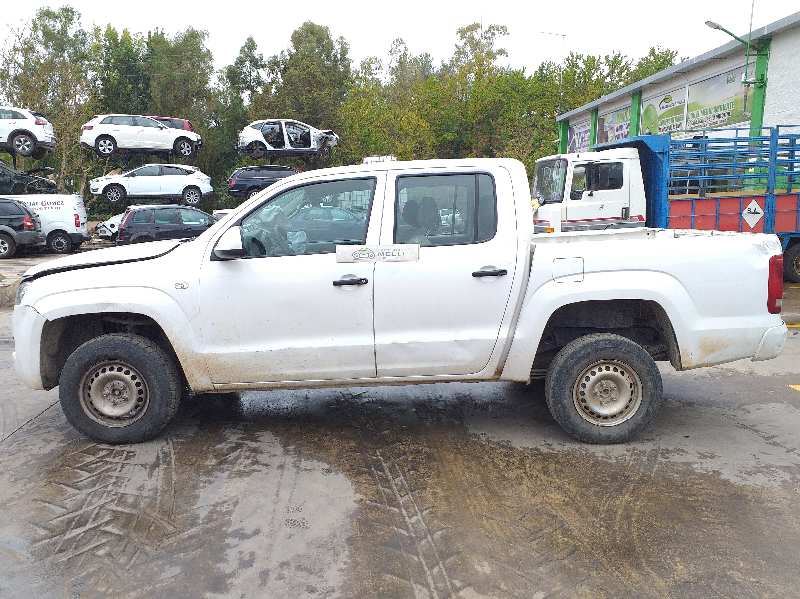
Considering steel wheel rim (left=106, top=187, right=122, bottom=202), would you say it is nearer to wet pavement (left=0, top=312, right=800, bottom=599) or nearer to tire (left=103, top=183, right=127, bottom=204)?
tire (left=103, top=183, right=127, bottom=204)

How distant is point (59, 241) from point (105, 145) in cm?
825

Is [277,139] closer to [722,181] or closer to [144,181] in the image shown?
[144,181]

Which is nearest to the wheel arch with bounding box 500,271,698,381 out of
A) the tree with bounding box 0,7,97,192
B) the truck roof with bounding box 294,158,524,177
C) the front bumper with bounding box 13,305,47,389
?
the truck roof with bounding box 294,158,524,177

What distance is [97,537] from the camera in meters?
3.50

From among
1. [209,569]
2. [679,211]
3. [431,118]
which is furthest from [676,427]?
[431,118]

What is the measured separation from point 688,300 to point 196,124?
41646 millimetres

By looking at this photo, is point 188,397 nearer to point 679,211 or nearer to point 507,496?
point 507,496

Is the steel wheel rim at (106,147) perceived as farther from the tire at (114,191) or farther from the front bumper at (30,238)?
the front bumper at (30,238)

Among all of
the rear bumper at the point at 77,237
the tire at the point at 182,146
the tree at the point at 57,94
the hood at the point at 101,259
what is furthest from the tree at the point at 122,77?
the hood at the point at 101,259

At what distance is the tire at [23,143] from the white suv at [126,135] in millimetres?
2688

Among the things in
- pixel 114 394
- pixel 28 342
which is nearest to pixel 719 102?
pixel 114 394

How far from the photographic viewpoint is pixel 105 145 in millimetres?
27109

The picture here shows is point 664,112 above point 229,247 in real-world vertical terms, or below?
above

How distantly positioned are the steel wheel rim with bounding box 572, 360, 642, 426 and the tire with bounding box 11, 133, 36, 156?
976 inches
